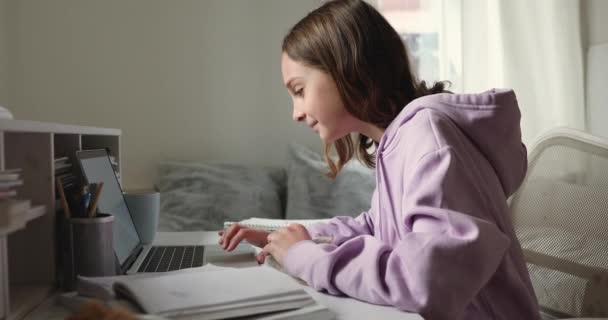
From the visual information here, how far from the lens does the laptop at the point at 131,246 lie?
97cm

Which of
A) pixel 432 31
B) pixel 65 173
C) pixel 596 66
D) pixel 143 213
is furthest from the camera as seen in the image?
pixel 432 31

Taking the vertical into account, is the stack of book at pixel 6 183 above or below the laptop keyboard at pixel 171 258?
above

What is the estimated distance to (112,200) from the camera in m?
1.06

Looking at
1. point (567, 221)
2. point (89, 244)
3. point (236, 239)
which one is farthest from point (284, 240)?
point (567, 221)

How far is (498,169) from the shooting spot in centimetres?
85

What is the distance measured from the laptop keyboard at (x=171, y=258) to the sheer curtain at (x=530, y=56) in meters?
1.52

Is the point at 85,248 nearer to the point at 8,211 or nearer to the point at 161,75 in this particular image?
the point at 8,211

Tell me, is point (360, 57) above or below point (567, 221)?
A: above

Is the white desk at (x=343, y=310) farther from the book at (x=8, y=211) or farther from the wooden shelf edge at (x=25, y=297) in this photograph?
the book at (x=8, y=211)

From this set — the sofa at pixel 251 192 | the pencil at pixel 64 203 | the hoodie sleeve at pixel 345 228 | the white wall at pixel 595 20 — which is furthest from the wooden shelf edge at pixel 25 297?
the white wall at pixel 595 20

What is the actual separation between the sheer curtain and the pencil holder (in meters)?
1.80

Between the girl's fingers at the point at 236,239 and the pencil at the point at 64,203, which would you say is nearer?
the pencil at the point at 64,203

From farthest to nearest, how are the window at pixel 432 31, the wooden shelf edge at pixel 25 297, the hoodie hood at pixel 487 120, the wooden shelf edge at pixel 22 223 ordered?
the window at pixel 432 31
the hoodie hood at pixel 487 120
the wooden shelf edge at pixel 25 297
the wooden shelf edge at pixel 22 223

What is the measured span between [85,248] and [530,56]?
2.00 metres
